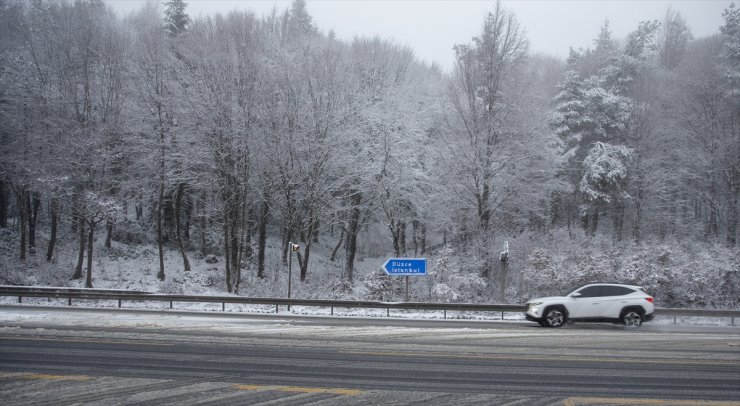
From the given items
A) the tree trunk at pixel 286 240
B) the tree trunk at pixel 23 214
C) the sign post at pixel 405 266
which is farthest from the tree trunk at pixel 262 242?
the tree trunk at pixel 23 214

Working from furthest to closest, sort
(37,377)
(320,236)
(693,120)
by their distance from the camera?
(320,236) → (693,120) → (37,377)

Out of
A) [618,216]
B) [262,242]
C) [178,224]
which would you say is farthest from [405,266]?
[618,216]

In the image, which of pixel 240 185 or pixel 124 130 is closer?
pixel 240 185

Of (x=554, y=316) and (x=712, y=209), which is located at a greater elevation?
(x=712, y=209)

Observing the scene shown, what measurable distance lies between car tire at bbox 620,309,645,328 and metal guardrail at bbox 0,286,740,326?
10.3 feet

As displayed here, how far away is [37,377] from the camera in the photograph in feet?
29.5

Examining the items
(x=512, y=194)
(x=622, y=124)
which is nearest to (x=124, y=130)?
(x=512, y=194)

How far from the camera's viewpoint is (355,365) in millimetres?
10234

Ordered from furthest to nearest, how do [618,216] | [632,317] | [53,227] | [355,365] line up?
[618,216], [53,227], [632,317], [355,365]

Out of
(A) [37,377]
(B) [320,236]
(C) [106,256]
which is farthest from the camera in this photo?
(B) [320,236]

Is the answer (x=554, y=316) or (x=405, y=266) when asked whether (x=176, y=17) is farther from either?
(x=554, y=316)

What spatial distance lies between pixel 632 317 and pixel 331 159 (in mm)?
18449

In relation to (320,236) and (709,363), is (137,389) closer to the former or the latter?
(709,363)

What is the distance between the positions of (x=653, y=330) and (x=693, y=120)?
2667 centimetres
